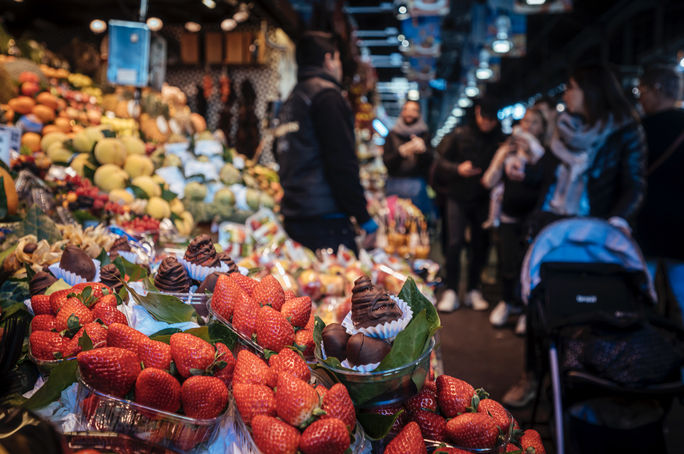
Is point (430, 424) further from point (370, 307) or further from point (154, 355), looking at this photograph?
point (154, 355)

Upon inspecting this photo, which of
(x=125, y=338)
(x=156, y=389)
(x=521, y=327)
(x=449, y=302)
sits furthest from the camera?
(x=449, y=302)

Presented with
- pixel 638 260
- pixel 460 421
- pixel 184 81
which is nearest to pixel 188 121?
pixel 184 81

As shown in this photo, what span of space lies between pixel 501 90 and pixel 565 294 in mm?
24666

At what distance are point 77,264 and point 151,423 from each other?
0.77m

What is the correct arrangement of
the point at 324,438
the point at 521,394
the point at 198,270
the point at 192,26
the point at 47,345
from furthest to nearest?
the point at 192,26, the point at 521,394, the point at 198,270, the point at 47,345, the point at 324,438

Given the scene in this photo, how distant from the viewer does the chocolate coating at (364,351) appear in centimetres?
99

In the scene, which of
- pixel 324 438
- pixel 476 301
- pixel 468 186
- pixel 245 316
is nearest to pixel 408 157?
pixel 468 186

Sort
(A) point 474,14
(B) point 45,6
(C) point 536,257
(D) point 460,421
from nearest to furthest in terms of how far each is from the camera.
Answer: (D) point 460,421, (C) point 536,257, (B) point 45,6, (A) point 474,14

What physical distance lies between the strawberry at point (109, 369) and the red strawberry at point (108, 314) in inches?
8.4

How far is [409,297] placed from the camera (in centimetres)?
120

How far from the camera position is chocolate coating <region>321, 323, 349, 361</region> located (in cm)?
103

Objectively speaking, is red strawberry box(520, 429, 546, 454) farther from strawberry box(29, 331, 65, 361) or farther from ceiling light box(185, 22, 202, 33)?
ceiling light box(185, 22, 202, 33)

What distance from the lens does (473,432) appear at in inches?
38.0

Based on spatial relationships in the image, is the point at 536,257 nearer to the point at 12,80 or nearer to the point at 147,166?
the point at 147,166
